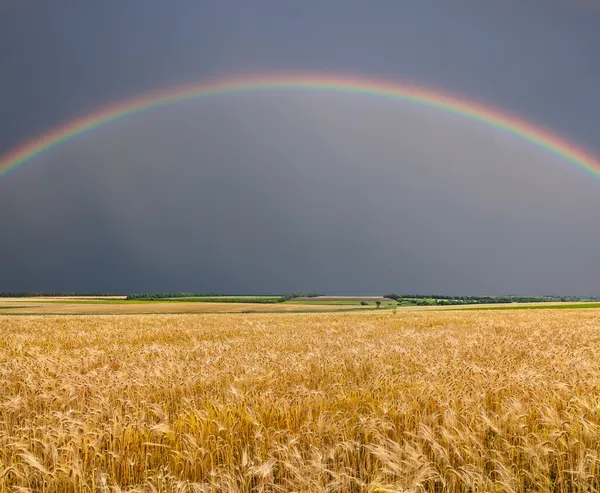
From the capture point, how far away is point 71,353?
1057 centimetres

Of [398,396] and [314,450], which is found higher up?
[398,396]

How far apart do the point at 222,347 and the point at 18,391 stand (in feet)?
16.3

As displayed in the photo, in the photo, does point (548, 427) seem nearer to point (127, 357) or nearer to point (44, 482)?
point (44, 482)

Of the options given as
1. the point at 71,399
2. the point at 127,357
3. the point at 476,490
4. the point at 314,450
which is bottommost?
the point at 476,490

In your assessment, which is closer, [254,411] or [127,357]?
[254,411]

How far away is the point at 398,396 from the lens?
517cm

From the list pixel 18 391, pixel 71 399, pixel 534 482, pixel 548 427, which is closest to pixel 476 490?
pixel 534 482

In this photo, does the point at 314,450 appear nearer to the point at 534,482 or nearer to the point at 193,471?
the point at 193,471

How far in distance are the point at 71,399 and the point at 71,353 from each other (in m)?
5.95

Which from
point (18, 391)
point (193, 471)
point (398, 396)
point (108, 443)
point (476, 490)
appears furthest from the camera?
point (18, 391)

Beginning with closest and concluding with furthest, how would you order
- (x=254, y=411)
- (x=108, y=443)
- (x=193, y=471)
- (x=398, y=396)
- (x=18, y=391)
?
(x=193, y=471) → (x=108, y=443) → (x=254, y=411) → (x=398, y=396) → (x=18, y=391)

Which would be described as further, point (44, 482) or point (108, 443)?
point (108, 443)

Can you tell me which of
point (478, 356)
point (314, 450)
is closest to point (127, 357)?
point (314, 450)

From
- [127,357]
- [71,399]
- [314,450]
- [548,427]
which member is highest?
[127,357]
